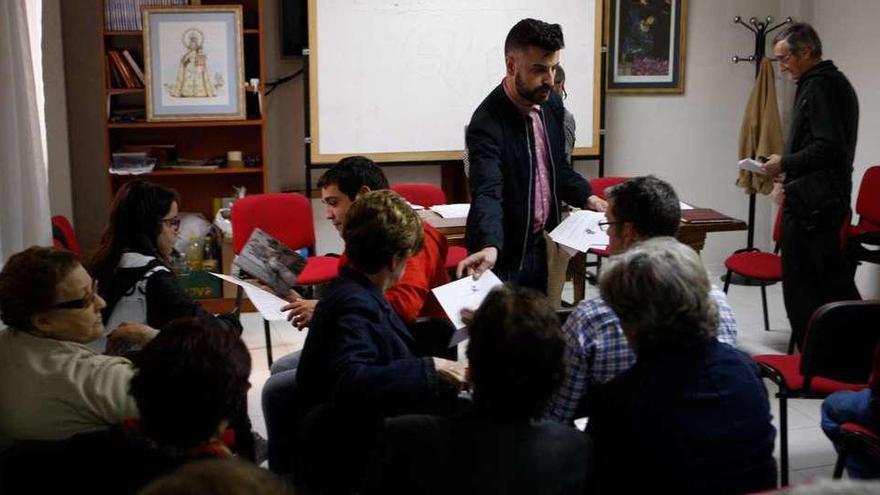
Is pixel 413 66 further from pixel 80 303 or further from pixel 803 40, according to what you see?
pixel 80 303

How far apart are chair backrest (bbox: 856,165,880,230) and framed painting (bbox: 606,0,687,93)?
1586 millimetres

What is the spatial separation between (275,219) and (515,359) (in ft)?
10.4

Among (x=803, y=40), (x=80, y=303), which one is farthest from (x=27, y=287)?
(x=803, y=40)

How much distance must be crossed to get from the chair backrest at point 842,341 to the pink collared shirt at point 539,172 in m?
0.90

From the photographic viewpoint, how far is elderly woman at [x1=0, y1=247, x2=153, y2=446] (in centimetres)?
189

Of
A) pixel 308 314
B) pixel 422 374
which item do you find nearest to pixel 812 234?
pixel 308 314

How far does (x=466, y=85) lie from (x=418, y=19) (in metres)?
0.50

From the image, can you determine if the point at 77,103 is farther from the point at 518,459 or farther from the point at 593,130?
the point at 518,459

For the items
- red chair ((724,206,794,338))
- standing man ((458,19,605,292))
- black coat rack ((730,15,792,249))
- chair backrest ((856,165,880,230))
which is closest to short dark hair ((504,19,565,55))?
standing man ((458,19,605,292))

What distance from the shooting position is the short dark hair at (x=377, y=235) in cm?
209

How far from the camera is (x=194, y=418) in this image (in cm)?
158

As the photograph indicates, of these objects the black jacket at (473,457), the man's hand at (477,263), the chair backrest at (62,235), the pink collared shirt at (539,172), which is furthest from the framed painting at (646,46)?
the black jacket at (473,457)

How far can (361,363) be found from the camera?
193 centimetres

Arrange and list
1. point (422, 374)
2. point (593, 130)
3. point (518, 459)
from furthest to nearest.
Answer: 1. point (593, 130)
2. point (422, 374)
3. point (518, 459)
